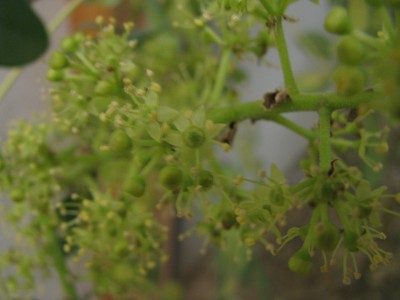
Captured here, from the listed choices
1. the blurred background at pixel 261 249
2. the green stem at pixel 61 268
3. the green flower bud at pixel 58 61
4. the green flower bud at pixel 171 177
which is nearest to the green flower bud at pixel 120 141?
the green flower bud at pixel 171 177

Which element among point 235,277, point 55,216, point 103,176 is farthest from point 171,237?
point 55,216

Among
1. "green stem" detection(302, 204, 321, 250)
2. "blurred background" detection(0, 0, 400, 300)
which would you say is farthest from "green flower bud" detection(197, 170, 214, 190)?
"blurred background" detection(0, 0, 400, 300)

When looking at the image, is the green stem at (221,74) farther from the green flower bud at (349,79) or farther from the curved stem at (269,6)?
the green flower bud at (349,79)

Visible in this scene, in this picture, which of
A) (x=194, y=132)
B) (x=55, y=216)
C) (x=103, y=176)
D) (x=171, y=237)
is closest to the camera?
(x=194, y=132)

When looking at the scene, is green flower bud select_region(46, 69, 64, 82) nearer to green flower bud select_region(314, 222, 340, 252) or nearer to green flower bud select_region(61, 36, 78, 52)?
green flower bud select_region(61, 36, 78, 52)

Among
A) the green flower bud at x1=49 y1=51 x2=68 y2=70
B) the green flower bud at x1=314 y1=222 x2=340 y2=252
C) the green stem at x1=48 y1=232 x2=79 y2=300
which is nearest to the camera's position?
the green flower bud at x1=314 y1=222 x2=340 y2=252

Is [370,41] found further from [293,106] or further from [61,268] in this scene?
[61,268]

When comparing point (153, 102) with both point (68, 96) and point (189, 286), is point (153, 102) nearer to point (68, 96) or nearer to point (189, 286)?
point (68, 96)

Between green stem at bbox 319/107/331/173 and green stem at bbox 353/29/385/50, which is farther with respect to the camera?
green stem at bbox 319/107/331/173
